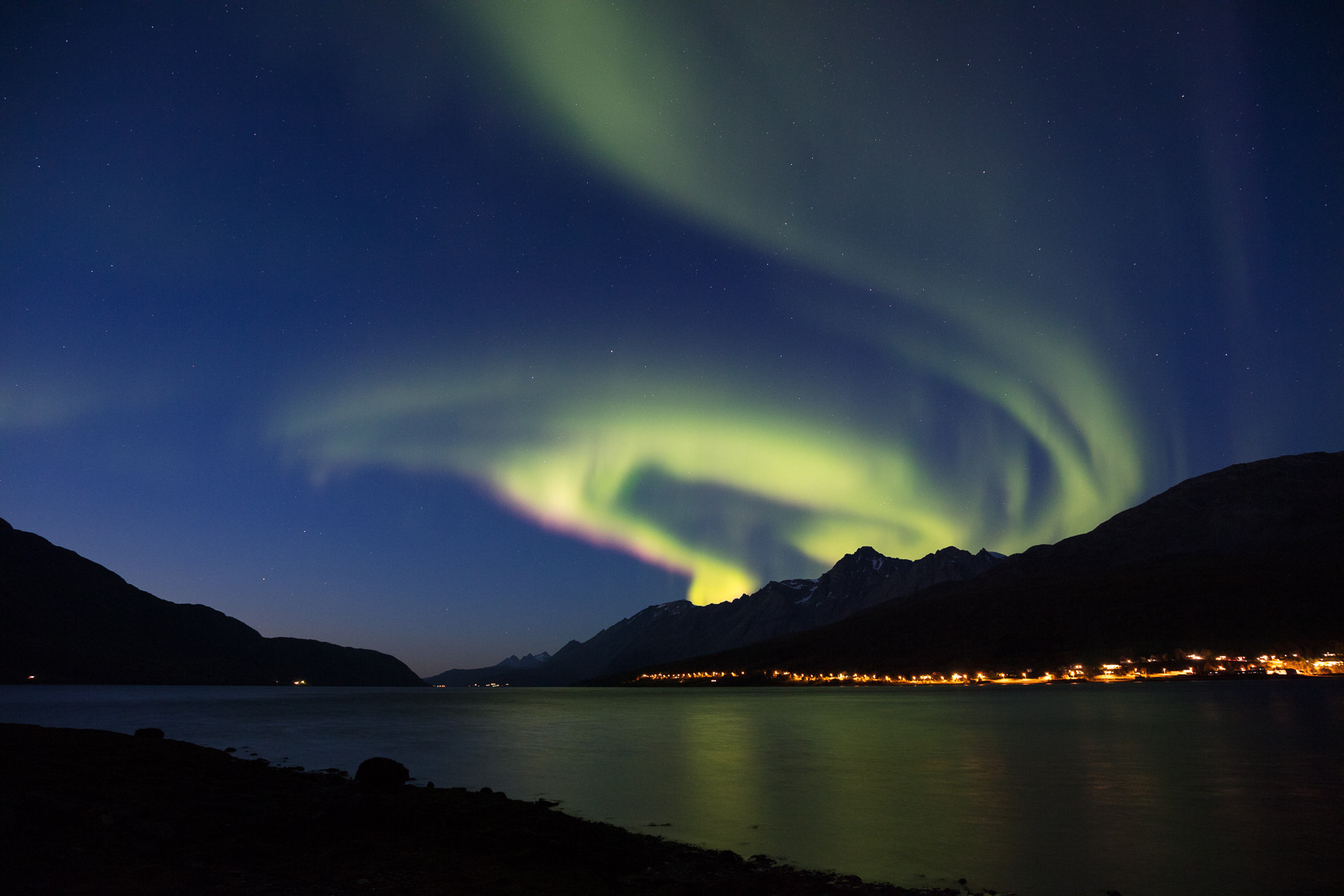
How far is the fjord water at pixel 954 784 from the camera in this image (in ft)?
84.5

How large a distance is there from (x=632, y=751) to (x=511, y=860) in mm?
47190

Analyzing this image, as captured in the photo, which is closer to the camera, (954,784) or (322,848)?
(322,848)

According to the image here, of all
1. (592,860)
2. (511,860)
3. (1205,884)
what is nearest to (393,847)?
(511,860)

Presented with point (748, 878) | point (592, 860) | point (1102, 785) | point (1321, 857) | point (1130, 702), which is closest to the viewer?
point (748, 878)

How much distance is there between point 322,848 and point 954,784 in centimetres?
3436

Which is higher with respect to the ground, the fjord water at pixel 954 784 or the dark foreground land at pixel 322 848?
the dark foreground land at pixel 322 848

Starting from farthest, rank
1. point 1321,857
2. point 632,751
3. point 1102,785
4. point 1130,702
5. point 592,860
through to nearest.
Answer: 1. point 1130,702
2. point 632,751
3. point 1102,785
4. point 1321,857
5. point 592,860

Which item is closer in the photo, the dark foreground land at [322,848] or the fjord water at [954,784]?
the dark foreground land at [322,848]

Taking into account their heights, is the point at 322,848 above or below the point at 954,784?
above

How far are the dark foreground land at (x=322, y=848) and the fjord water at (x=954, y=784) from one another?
4321mm

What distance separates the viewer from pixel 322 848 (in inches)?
923

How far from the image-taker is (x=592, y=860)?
23.6 metres

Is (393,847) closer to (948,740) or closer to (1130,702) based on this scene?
(948,740)

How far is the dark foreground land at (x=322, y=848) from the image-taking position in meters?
19.4
